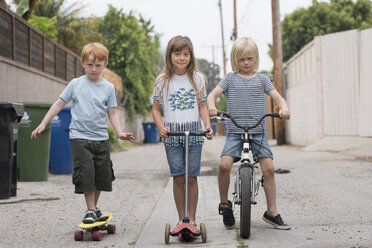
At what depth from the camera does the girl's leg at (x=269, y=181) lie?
4035 mm

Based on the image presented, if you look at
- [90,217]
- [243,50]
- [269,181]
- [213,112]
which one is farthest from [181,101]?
[90,217]

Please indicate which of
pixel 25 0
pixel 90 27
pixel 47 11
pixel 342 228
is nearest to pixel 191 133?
pixel 342 228

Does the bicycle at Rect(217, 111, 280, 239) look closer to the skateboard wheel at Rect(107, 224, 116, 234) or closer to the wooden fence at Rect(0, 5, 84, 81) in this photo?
the skateboard wheel at Rect(107, 224, 116, 234)

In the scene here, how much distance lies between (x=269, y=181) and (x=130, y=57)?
72.8 feet

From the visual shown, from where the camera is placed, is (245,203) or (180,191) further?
(180,191)

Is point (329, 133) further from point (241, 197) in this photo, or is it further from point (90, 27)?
point (90, 27)

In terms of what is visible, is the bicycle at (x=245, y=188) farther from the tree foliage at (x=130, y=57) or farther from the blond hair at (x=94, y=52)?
the tree foliage at (x=130, y=57)

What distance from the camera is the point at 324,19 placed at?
34469 millimetres

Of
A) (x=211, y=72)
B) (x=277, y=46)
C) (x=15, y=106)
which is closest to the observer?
(x=15, y=106)

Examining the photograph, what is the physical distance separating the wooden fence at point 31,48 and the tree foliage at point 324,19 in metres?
23.6

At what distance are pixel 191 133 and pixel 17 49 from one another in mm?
7435

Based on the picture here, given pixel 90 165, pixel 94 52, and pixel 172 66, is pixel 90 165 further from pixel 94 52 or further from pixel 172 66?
pixel 172 66

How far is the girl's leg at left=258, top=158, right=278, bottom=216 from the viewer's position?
404 cm

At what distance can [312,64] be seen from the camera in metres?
14.6
